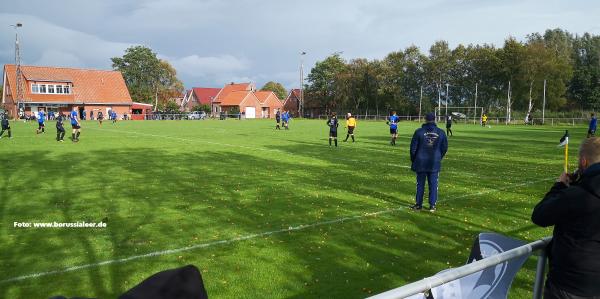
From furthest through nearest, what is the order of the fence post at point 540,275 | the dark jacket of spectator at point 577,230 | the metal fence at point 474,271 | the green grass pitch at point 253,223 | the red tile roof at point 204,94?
the red tile roof at point 204,94 → the green grass pitch at point 253,223 → the fence post at point 540,275 → the dark jacket of spectator at point 577,230 → the metal fence at point 474,271

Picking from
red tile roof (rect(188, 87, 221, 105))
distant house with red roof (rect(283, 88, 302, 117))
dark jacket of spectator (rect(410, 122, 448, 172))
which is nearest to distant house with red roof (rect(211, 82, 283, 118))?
distant house with red roof (rect(283, 88, 302, 117))

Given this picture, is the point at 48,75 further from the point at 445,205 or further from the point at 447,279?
→ the point at 447,279

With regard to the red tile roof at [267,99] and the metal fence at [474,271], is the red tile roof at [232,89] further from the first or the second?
the metal fence at [474,271]

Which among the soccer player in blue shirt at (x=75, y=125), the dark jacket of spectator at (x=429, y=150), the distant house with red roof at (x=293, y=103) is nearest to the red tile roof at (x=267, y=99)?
the distant house with red roof at (x=293, y=103)

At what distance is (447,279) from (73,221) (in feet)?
24.5

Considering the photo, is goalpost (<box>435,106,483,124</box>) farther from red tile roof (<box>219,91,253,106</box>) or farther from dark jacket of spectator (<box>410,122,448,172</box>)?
dark jacket of spectator (<box>410,122,448,172</box>)

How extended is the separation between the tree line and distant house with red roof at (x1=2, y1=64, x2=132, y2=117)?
41.5 meters

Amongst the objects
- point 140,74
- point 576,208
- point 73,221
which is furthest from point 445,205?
point 140,74

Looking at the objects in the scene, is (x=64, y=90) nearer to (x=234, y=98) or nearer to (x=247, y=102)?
(x=234, y=98)

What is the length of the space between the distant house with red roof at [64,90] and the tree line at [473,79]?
41525 millimetres

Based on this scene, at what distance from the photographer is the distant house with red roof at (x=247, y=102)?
98.1 m

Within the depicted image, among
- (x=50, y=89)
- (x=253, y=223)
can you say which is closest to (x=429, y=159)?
(x=253, y=223)

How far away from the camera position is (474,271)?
2.68 metres

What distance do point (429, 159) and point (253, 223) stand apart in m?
3.84
